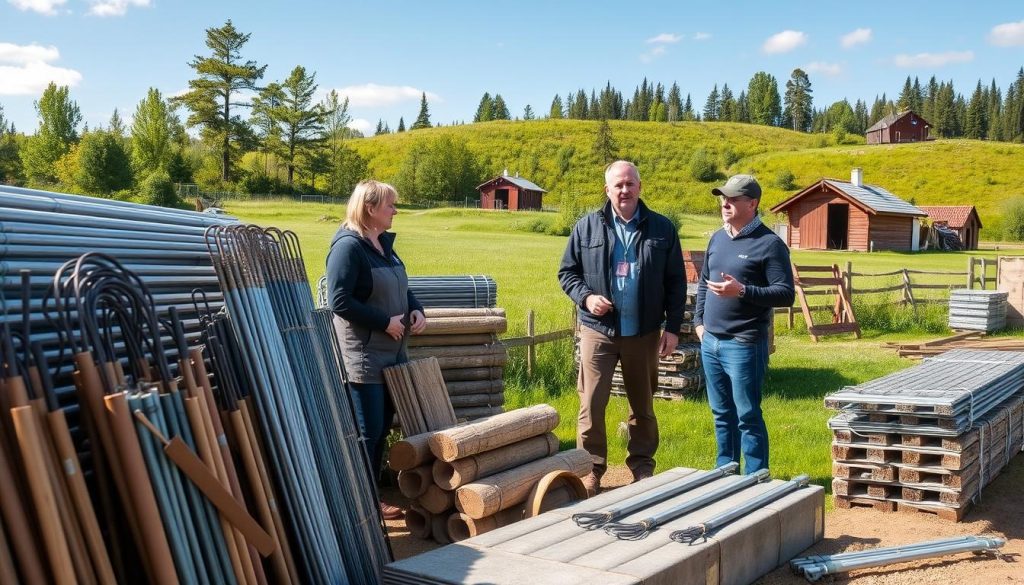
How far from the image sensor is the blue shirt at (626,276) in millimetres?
6191

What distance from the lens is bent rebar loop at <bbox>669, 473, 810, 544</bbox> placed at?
438 cm

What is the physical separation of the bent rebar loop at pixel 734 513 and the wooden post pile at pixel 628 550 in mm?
31

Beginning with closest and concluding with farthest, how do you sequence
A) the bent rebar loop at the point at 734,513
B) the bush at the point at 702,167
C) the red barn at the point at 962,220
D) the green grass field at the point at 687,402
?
the bent rebar loop at the point at 734,513
the green grass field at the point at 687,402
the red barn at the point at 962,220
the bush at the point at 702,167

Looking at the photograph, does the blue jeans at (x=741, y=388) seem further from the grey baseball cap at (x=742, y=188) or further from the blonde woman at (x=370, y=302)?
the blonde woman at (x=370, y=302)

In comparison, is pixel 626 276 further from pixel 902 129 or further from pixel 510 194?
pixel 902 129

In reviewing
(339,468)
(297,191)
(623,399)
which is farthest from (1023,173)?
(339,468)

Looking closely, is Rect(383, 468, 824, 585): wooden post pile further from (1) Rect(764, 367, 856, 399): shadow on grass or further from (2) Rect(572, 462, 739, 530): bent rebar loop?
(1) Rect(764, 367, 856, 399): shadow on grass

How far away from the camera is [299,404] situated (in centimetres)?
431

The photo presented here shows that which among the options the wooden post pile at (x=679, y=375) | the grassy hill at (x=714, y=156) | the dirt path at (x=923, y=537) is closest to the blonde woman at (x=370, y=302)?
the dirt path at (x=923, y=537)

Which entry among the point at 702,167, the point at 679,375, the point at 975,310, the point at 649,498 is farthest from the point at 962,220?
the point at 649,498

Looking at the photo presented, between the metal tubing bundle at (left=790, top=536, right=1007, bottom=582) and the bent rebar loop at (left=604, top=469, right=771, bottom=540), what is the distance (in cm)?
54

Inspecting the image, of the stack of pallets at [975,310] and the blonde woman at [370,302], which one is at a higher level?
the blonde woman at [370,302]

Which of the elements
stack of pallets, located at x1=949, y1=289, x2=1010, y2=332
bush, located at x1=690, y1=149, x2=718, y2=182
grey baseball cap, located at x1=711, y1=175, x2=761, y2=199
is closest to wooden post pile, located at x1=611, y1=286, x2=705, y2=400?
grey baseball cap, located at x1=711, y1=175, x2=761, y2=199

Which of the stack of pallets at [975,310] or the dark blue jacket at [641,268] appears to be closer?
the dark blue jacket at [641,268]
